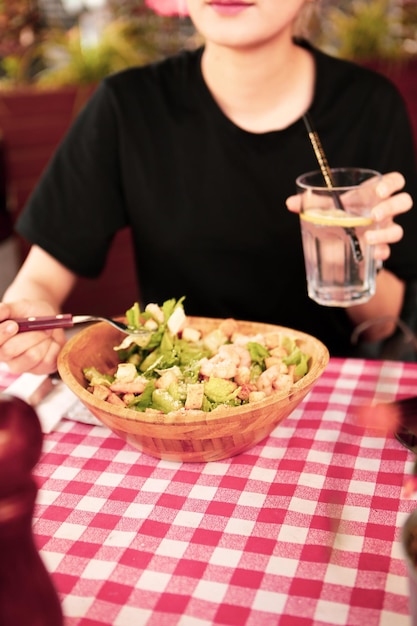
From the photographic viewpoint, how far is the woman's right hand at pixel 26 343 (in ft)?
4.03

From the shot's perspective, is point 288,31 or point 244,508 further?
point 288,31

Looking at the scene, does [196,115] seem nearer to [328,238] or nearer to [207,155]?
[207,155]

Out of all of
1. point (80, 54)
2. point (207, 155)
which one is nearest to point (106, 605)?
point (207, 155)

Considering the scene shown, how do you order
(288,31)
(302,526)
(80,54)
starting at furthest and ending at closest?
(80,54)
(288,31)
(302,526)

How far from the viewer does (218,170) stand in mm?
1806

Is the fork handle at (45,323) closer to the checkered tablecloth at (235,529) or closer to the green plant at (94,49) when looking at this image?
the checkered tablecloth at (235,529)

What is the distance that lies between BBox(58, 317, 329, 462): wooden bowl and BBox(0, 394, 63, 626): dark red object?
32 cm

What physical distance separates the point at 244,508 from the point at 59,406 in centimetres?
43

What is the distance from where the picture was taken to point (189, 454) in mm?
1069

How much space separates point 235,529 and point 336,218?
68 centimetres

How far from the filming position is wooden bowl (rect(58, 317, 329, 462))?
0.98 metres

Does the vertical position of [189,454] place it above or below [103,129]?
below

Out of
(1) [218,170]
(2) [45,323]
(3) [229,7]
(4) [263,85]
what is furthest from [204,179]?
(2) [45,323]

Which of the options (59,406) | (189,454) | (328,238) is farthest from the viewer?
(328,238)
